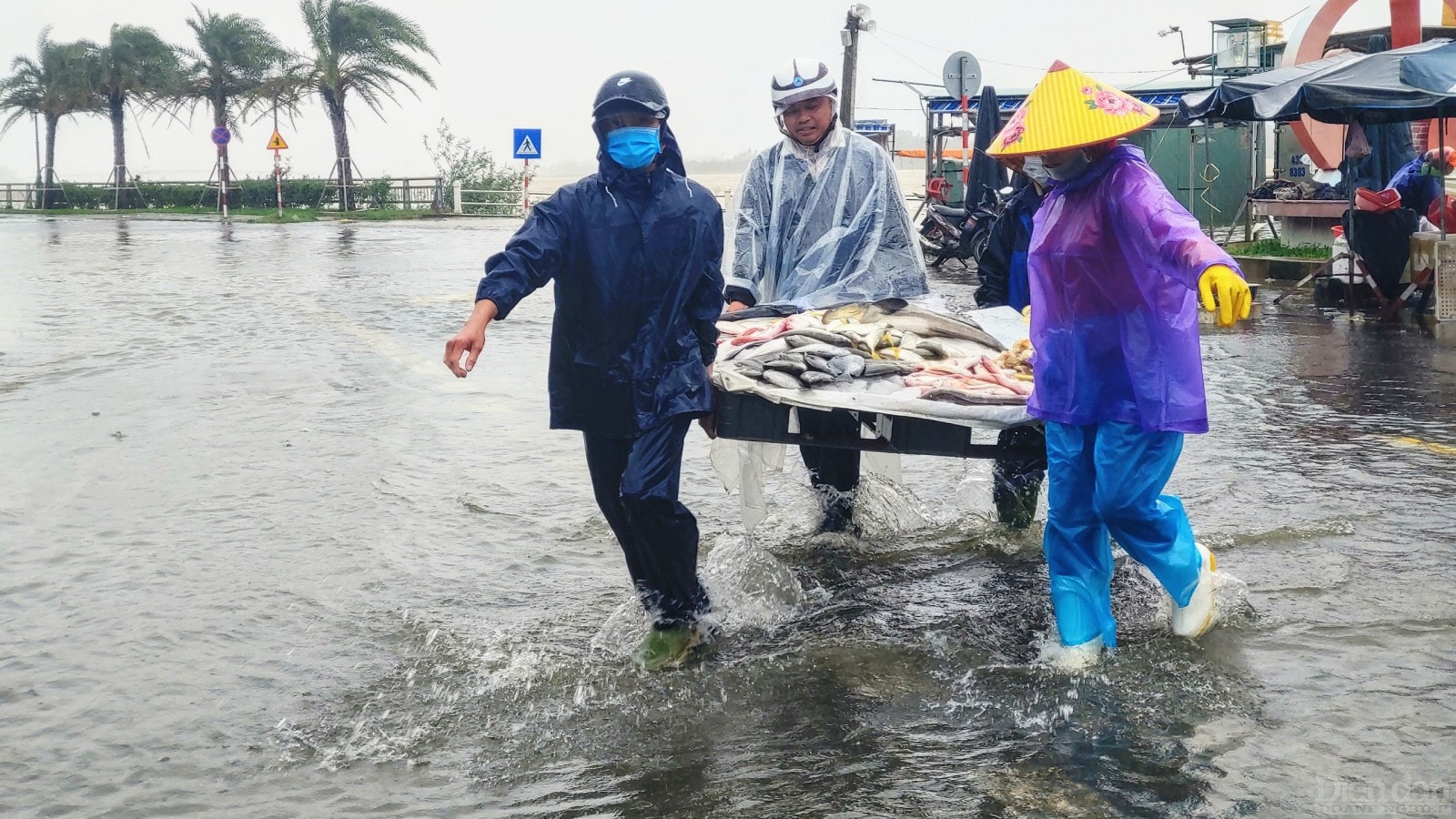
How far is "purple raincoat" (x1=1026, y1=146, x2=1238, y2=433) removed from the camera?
3758mm

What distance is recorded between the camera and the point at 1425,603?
14.8 ft

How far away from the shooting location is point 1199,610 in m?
4.17

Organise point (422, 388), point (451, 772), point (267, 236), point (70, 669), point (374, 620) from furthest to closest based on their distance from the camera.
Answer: point (267, 236)
point (422, 388)
point (374, 620)
point (70, 669)
point (451, 772)

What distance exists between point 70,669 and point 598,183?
2266 mm

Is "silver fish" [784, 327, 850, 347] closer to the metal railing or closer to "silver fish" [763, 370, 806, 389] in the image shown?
"silver fish" [763, 370, 806, 389]

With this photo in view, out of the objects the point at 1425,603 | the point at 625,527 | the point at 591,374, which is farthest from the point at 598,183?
the point at 1425,603

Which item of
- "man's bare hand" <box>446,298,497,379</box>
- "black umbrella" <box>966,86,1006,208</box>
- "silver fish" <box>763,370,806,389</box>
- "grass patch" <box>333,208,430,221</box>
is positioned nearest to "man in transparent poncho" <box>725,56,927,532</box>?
"silver fish" <box>763,370,806,389</box>

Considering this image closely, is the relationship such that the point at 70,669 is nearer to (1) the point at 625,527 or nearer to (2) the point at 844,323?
(1) the point at 625,527

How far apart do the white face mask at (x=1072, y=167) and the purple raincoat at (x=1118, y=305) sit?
2 cm

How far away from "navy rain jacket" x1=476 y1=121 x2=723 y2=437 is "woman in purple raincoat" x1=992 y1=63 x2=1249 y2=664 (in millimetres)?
993

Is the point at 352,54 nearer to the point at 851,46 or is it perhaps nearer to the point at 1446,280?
the point at 851,46

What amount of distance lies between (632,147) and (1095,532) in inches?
70.7

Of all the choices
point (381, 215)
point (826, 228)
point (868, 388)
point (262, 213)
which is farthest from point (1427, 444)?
point (262, 213)

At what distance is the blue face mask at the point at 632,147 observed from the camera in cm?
405
